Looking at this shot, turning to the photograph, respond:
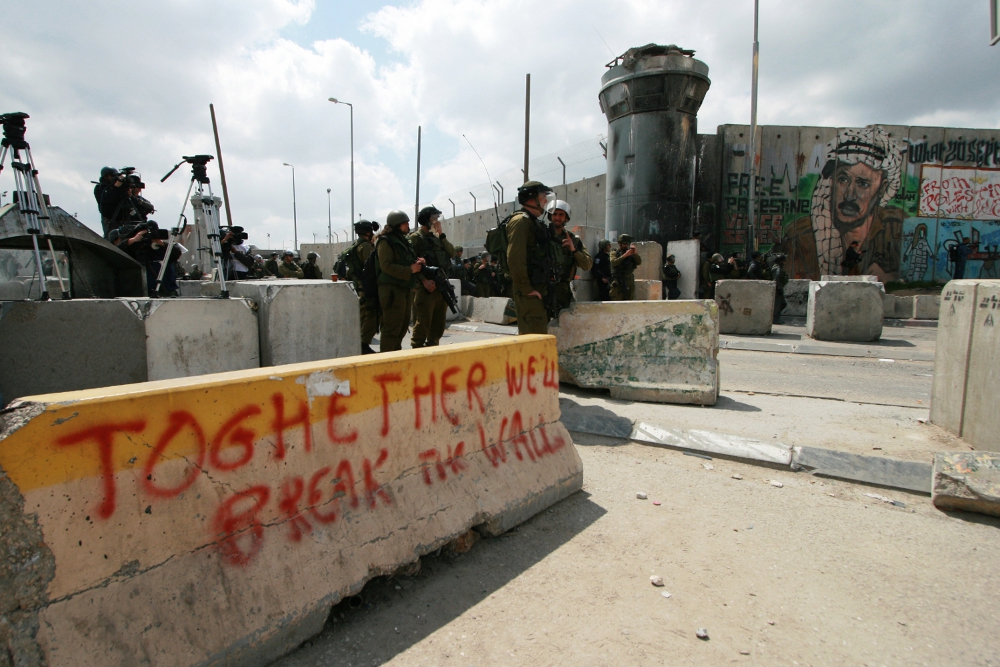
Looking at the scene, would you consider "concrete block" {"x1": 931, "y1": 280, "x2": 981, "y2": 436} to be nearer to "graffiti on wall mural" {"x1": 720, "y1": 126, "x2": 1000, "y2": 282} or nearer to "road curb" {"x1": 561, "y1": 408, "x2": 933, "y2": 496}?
"road curb" {"x1": 561, "y1": 408, "x2": 933, "y2": 496}

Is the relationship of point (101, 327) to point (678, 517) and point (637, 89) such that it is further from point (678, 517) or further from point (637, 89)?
point (637, 89)

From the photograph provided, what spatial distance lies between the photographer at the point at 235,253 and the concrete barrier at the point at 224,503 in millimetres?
6841

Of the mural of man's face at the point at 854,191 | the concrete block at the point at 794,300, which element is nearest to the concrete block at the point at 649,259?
the concrete block at the point at 794,300

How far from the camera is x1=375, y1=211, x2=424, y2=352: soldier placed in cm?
539

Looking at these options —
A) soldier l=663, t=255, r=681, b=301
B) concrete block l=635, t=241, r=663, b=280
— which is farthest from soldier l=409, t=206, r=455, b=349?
soldier l=663, t=255, r=681, b=301

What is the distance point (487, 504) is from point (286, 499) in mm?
972

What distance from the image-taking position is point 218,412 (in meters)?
1.76

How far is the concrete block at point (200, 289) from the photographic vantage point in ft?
16.4

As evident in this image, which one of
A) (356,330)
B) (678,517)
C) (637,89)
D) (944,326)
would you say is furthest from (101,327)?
(637,89)

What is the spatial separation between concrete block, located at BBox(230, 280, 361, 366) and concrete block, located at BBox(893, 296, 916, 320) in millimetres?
14406

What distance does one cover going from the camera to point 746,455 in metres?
3.71

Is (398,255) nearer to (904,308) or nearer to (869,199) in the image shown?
(904,308)

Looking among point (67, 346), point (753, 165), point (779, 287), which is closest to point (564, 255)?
point (67, 346)

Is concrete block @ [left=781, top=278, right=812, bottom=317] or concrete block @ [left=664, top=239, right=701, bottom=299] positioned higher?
concrete block @ [left=664, top=239, right=701, bottom=299]
